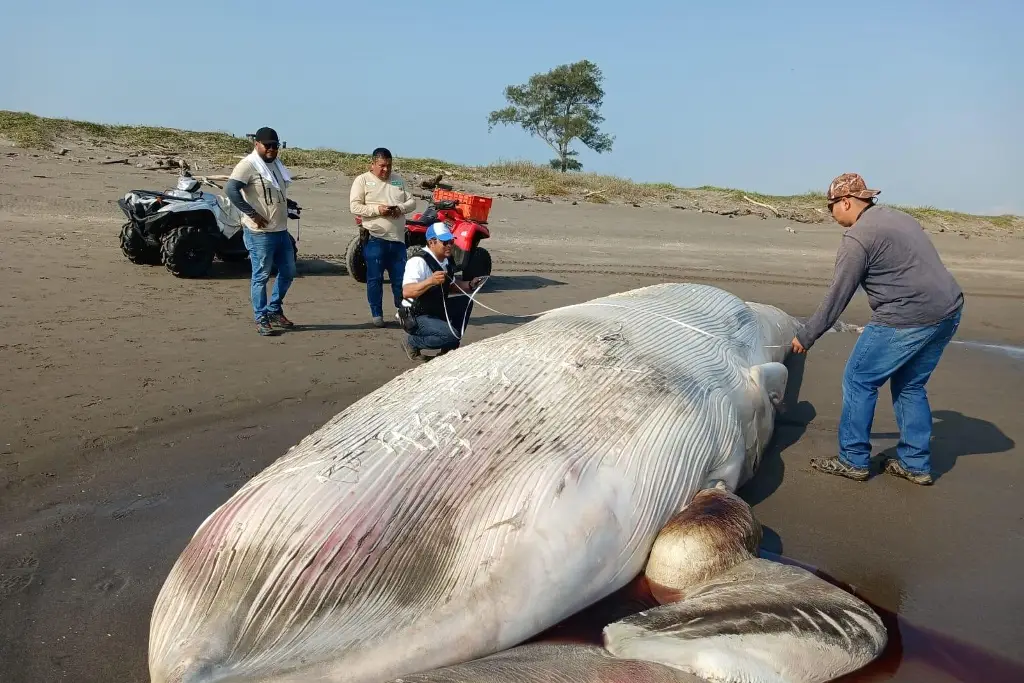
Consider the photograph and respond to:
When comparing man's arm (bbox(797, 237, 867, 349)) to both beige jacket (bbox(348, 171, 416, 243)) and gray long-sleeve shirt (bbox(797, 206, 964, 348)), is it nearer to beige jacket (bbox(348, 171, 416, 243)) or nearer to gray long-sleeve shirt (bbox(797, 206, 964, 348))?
gray long-sleeve shirt (bbox(797, 206, 964, 348))

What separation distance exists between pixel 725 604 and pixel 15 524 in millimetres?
4191

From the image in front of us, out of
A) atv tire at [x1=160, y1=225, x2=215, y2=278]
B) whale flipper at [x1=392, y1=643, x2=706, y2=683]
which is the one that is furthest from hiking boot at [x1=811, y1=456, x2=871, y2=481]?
atv tire at [x1=160, y1=225, x2=215, y2=278]

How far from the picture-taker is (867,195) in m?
5.72

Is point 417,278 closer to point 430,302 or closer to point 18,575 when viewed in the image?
point 430,302

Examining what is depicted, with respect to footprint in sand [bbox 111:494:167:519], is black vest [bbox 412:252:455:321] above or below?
above

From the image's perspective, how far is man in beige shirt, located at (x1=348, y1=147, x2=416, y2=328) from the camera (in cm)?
970

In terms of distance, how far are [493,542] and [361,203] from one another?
23.4 ft

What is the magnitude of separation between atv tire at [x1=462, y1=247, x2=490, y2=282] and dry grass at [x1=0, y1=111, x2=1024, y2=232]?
13.0 meters

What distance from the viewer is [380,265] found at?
9766 millimetres

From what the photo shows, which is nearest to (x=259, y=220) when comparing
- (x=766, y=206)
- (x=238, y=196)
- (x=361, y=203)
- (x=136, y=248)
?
(x=238, y=196)

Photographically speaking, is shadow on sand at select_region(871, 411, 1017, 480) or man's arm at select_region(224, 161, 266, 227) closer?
shadow on sand at select_region(871, 411, 1017, 480)

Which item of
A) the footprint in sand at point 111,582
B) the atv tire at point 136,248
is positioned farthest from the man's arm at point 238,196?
the footprint in sand at point 111,582

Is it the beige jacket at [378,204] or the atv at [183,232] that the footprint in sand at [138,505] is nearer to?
the beige jacket at [378,204]

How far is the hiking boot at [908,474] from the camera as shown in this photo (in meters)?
5.92
